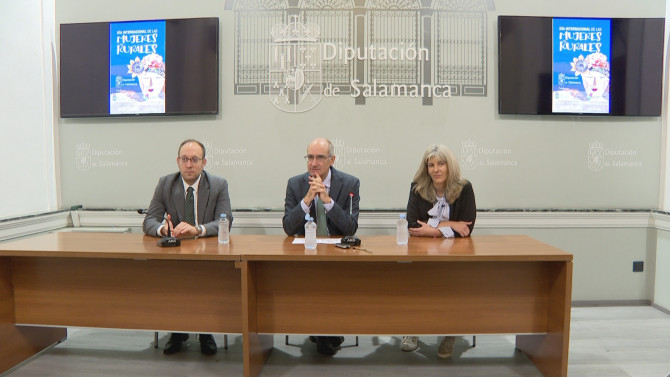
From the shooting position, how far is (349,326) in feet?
7.83

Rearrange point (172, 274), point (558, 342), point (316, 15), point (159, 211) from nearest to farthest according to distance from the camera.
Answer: point (558, 342)
point (172, 274)
point (159, 211)
point (316, 15)

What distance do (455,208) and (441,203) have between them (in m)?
0.09

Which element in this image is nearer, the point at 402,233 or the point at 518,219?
the point at 402,233

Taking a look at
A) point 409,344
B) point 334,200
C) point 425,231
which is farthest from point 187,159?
point 409,344

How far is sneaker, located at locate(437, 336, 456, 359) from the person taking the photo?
2643 mm

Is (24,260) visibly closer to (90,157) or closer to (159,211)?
(159,211)

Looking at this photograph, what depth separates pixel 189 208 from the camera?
282 centimetres

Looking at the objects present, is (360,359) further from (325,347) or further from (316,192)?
(316,192)

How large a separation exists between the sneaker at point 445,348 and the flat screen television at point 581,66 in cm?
199

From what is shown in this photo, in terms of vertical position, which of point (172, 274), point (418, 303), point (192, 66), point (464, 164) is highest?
point (192, 66)

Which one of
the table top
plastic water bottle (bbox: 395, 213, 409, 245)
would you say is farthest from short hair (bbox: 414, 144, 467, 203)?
plastic water bottle (bbox: 395, 213, 409, 245)

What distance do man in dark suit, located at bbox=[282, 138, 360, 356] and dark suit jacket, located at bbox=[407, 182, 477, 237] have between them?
1.25ft

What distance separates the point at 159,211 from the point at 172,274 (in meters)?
0.58

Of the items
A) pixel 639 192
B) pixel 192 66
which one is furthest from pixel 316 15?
pixel 639 192
